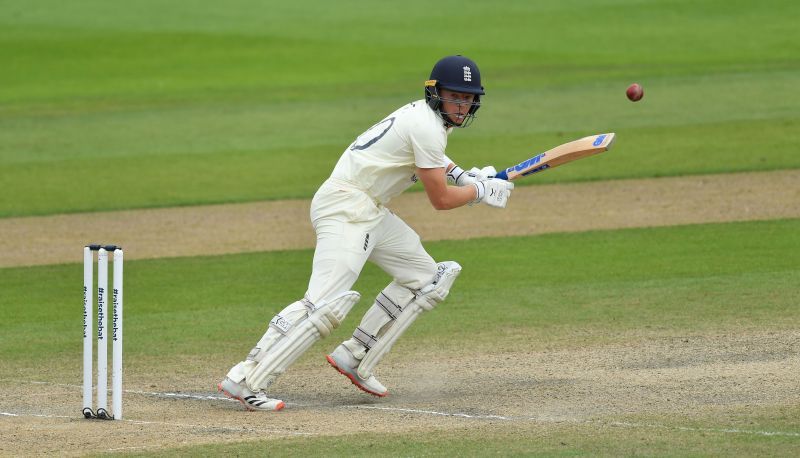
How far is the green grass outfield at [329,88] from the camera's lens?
1917 centimetres

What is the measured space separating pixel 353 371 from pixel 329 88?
745 inches

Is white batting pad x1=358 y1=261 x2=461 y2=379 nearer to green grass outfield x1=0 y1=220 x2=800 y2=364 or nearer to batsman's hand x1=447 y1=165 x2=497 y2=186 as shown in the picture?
batsman's hand x1=447 y1=165 x2=497 y2=186

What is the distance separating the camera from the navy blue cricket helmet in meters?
8.51

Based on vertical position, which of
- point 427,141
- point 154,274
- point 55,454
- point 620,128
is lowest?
point 55,454

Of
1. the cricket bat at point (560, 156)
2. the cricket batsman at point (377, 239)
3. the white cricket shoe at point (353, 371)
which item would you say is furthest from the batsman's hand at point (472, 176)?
the white cricket shoe at point (353, 371)

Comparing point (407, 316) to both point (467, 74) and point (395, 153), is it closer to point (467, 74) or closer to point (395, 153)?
point (395, 153)

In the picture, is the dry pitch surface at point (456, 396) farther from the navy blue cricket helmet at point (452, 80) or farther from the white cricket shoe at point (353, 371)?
the navy blue cricket helmet at point (452, 80)

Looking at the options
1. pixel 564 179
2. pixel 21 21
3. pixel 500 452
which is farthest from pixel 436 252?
pixel 21 21

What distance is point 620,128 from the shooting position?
69.8ft

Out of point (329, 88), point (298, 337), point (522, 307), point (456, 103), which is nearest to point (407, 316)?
point (298, 337)

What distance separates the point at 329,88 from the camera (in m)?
27.3

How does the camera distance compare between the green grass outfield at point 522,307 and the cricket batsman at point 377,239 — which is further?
the cricket batsman at point 377,239

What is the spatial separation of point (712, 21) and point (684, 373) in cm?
2591

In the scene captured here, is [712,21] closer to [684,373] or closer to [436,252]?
[436,252]
